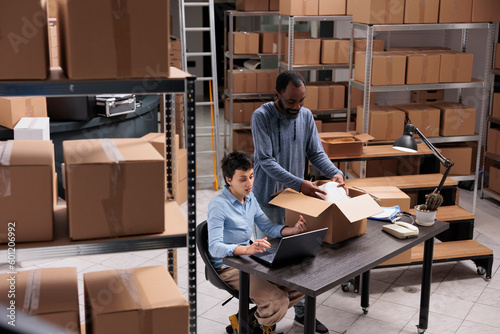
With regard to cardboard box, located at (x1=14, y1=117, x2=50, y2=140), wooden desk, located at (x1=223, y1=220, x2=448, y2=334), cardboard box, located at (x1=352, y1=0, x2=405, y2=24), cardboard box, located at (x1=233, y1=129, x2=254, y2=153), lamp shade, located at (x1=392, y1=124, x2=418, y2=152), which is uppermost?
cardboard box, located at (x1=352, y1=0, x2=405, y2=24)

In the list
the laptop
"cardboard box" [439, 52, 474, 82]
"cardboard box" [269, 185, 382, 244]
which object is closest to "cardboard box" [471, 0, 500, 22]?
"cardboard box" [439, 52, 474, 82]

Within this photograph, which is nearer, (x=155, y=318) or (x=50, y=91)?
(x=50, y=91)

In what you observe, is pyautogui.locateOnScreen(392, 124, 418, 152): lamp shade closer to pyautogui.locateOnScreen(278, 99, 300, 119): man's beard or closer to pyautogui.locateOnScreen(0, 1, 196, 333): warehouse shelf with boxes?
pyautogui.locateOnScreen(278, 99, 300, 119): man's beard

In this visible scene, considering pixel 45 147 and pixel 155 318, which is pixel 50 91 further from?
pixel 155 318

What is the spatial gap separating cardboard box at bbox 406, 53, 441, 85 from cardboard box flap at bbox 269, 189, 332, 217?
9.45ft

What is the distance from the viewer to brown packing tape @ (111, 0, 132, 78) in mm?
2035

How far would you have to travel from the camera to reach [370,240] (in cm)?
343

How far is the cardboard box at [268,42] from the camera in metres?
8.09

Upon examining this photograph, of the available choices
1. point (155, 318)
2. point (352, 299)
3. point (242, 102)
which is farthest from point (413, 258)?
point (242, 102)

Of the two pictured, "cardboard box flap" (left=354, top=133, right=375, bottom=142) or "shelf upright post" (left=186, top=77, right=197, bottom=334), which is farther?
"cardboard box flap" (left=354, top=133, right=375, bottom=142)

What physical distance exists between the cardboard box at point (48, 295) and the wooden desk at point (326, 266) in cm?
102

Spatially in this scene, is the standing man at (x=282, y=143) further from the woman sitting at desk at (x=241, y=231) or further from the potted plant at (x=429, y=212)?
the potted plant at (x=429, y=212)

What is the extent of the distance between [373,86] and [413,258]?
1898 millimetres

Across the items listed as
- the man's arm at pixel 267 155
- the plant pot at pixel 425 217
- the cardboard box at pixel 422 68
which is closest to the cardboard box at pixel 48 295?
the man's arm at pixel 267 155
